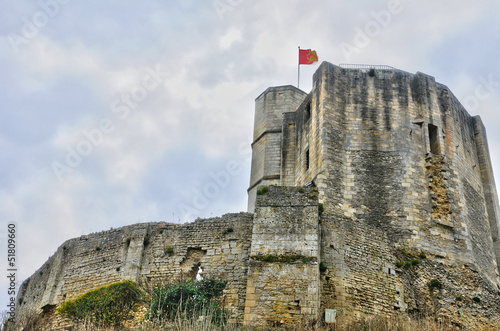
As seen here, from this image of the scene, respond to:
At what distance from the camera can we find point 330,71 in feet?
75.7

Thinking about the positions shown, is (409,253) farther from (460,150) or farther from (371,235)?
(460,150)

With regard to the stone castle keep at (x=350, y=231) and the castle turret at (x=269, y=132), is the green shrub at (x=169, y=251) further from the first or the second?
the castle turret at (x=269, y=132)

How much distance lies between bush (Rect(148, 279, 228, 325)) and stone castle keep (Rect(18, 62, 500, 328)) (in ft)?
1.69

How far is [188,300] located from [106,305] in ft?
7.59

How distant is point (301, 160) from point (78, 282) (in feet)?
29.4

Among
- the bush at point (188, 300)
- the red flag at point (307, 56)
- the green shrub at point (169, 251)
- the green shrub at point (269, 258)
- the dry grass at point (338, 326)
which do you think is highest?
the red flag at point (307, 56)

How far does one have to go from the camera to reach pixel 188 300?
16.7 metres

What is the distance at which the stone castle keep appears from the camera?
1703cm

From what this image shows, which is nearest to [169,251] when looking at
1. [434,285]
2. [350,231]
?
[350,231]

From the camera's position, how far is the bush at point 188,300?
16.4 metres

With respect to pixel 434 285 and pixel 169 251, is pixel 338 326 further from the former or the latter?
pixel 169 251

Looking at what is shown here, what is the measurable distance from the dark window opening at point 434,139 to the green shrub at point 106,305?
1128 cm

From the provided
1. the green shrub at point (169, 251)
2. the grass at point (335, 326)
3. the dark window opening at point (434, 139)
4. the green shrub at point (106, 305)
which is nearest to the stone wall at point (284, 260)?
the grass at point (335, 326)

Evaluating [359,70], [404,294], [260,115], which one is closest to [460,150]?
[359,70]
